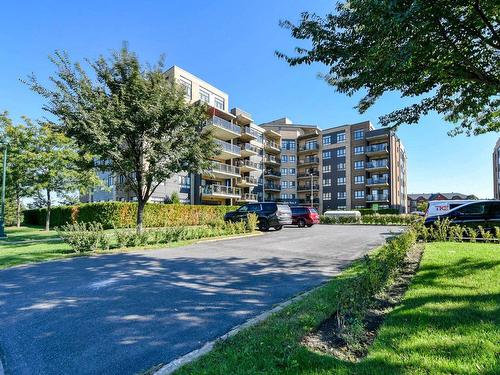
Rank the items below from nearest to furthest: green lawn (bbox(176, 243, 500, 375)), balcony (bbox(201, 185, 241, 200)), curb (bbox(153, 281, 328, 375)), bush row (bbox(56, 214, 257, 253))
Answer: green lawn (bbox(176, 243, 500, 375)) → curb (bbox(153, 281, 328, 375)) → bush row (bbox(56, 214, 257, 253)) → balcony (bbox(201, 185, 241, 200))

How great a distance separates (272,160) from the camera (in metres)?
57.1

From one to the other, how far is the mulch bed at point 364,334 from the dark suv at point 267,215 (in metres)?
14.6

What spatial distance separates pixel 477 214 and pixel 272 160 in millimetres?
44860

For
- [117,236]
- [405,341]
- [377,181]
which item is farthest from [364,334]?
[377,181]

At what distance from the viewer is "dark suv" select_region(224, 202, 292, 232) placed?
20.0 meters

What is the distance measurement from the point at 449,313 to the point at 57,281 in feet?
24.8

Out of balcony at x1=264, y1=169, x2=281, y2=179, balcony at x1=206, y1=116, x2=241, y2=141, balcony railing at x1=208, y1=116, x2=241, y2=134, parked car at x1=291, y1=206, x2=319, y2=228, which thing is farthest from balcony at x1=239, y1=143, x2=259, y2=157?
parked car at x1=291, y1=206, x2=319, y2=228

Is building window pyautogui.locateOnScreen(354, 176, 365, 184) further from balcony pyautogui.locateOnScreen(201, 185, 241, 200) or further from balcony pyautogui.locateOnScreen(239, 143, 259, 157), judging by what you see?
balcony pyautogui.locateOnScreen(201, 185, 241, 200)

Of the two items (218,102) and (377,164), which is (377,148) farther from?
(218,102)

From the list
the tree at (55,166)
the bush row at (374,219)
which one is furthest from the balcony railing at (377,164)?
the tree at (55,166)

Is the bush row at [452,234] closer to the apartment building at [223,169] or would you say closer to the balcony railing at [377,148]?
the apartment building at [223,169]

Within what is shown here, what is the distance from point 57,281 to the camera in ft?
22.2

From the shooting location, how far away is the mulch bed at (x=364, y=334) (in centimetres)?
307

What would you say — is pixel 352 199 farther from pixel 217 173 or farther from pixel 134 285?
pixel 134 285
